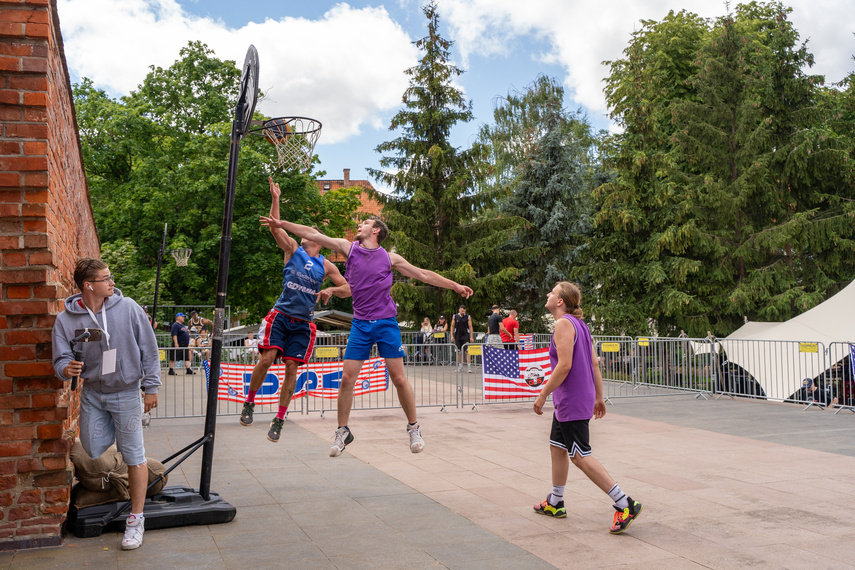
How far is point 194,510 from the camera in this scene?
5875 millimetres

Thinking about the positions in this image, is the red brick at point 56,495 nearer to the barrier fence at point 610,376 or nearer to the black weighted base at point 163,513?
the black weighted base at point 163,513

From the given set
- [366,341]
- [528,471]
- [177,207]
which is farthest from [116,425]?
[177,207]

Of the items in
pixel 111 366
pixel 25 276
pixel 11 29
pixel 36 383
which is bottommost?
pixel 36 383

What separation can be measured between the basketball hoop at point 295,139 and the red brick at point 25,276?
3081mm

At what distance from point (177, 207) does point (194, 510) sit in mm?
30961

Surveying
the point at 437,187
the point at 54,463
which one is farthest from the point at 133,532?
the point at 437,187

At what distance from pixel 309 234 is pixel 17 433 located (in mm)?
2750

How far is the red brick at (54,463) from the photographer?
17.3 feet

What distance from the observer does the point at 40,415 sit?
5.26 metres

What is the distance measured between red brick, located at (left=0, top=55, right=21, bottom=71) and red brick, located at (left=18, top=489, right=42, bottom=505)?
3038 mm

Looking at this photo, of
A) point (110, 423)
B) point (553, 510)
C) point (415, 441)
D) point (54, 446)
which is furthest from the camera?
point (415, 441)

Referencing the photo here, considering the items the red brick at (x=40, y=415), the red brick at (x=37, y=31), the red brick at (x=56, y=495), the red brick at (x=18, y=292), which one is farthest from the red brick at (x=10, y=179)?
the red brick at (x=56, y=495)

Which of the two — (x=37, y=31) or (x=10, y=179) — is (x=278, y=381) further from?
(x=37, y=31)

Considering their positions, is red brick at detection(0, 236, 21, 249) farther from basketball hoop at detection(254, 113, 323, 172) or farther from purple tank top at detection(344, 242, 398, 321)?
basketball hoop at detection(254, 113, 323, 172)
